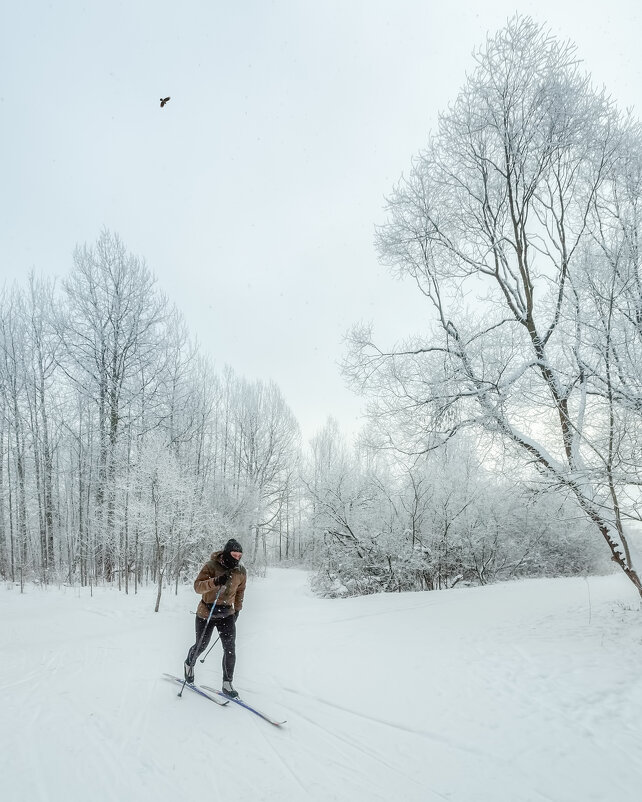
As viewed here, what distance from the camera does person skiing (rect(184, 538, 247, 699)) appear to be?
15.1ft

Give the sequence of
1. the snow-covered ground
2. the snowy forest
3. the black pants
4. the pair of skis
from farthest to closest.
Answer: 1. the snowy forest
2. the black pants
3. the pair of skis
4. the snow-covered ground

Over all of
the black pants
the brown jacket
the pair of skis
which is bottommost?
the pair of skis

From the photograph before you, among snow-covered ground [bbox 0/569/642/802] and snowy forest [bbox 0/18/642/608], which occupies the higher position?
snowy forest [bbox 0/18/642/608]

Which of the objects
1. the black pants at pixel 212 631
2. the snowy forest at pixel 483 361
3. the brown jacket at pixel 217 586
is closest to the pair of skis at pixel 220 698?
the black pants at pixel 212 631

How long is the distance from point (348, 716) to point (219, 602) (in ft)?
5.70

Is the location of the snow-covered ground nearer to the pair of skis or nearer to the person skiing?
the pair of skis

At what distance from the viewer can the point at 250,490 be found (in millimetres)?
24250

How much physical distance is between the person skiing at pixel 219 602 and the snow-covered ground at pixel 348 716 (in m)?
0.50

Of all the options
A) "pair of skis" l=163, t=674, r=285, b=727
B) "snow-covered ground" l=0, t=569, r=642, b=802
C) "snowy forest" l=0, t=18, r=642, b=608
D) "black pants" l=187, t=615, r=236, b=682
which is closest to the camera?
"snow-covered ground" l=0, t=569, r=642, b=802

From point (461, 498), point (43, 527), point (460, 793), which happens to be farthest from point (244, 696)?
point (43, 527)

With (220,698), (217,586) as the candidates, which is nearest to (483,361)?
(217,586)

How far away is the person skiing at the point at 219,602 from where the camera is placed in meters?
4.62

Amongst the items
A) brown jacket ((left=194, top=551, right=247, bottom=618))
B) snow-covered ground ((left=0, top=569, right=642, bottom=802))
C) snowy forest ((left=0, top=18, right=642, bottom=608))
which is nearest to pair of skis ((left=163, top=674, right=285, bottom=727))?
snow-covered ground ((left=0, top=569, right=642, bottom=802))

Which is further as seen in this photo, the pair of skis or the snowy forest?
the snowy forest
